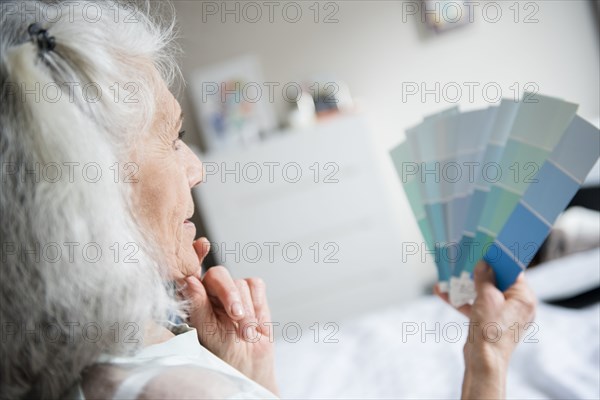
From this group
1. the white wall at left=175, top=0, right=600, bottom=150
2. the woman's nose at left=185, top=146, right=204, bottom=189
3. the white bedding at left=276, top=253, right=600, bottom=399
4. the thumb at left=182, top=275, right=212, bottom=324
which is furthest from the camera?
the white wall at left=175, top=0, right=600, bottom=150

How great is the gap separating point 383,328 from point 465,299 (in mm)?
701

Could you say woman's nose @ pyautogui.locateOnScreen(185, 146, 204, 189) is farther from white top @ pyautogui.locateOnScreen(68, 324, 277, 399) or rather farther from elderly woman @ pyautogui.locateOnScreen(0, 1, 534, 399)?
white top @ pyautogui.locateOnScreen(68, 324, 277, 399)

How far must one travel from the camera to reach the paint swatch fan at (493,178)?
88 cm

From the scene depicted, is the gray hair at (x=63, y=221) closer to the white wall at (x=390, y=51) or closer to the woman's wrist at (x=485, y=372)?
the woman's wrist at (x=485, y=372)

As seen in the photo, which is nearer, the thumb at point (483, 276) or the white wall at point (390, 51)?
the thumb at point (483, 276)

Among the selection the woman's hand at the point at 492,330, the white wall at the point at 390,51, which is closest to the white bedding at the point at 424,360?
the woman's hand at the point at 492,330

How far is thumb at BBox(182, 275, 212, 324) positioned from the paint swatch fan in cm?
40

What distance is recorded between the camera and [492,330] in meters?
0.90

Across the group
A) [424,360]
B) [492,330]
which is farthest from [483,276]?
[424,360]

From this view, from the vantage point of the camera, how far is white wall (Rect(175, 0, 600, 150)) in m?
3.60

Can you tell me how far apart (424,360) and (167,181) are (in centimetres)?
84

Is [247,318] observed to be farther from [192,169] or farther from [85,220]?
[85,220]

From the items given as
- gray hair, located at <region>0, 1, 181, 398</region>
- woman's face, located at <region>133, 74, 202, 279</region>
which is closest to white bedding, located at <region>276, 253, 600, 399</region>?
woman's face, located at <region>133, 74, 202, 279</region>

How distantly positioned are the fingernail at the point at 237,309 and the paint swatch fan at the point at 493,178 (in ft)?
1.15
